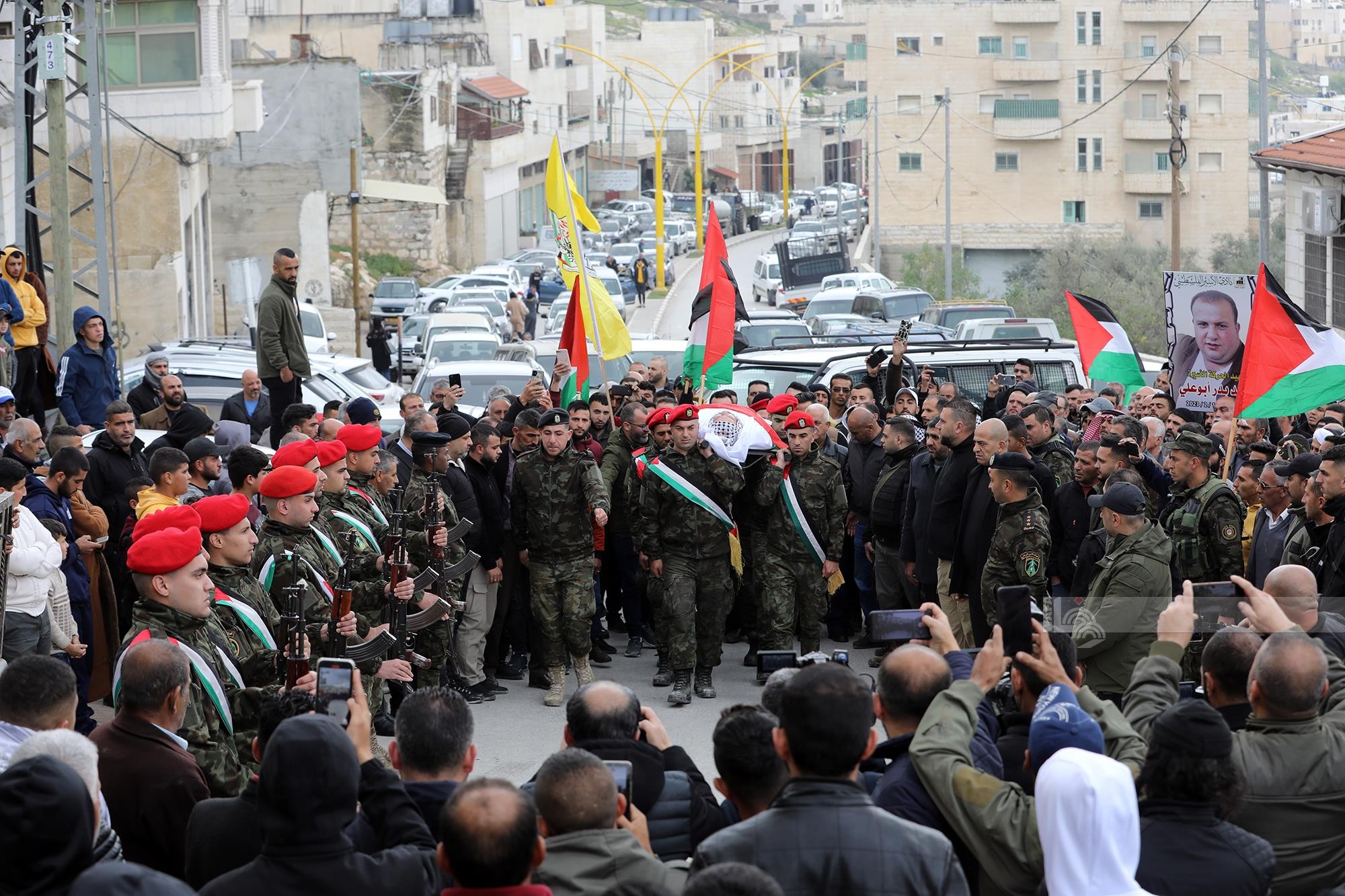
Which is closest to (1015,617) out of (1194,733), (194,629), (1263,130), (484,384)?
(1194,733)

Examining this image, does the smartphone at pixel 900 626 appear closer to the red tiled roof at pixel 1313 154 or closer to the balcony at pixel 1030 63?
the red tiled roof at pixel 1313 154

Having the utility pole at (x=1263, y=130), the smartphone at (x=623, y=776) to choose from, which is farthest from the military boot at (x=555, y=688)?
the utility pole at (x=1263, y=130)

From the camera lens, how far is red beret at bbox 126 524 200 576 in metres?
5.93

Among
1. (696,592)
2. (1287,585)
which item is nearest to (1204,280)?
(696,592)

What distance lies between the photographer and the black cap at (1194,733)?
14.3ft

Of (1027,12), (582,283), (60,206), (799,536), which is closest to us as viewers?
(799,536)

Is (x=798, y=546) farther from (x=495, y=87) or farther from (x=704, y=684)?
(x=495, y=87)

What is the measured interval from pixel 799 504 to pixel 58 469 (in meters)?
4.58

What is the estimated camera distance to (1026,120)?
71938 millimetres

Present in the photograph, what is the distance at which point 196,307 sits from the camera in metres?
32.3

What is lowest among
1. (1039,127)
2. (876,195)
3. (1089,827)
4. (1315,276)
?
(1089,827)

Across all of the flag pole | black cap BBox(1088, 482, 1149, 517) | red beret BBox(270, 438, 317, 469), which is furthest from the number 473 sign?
black cap BBox(1088, 482, 1149, 517)

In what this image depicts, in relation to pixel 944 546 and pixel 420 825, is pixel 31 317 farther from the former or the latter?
pixel 420 825

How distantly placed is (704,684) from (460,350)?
1597 cm
